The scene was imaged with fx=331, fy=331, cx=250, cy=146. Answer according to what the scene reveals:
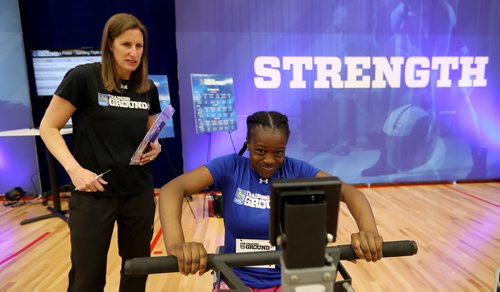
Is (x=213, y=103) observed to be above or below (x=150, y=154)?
above

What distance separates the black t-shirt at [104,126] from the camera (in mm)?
1559

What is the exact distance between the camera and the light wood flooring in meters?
2.66

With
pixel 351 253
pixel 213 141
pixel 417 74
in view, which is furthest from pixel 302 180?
pixel 417 74

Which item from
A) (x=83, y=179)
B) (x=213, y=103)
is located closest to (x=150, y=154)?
(x=83, y=179)

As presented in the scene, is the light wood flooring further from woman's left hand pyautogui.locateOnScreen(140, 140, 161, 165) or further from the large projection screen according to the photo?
woman's left hand pyautogui.locateOnScreen(140, 140, 161, 165)

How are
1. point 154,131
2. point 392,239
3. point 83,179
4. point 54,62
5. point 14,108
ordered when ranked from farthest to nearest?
point 14,108
point 54,62
point 392,239
point 154,131
point 83,179

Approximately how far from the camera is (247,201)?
1.40m

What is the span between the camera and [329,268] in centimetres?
61

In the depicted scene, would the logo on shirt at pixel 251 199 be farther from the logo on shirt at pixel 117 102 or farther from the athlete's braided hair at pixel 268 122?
the logo on shirt at pixel 117 102

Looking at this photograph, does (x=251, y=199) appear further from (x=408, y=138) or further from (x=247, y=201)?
(x=408, y=138)

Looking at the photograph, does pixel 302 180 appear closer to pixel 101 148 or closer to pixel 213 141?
pixel 101 148

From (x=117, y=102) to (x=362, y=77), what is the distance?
4282 mm

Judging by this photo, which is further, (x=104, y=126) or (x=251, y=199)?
(x=104, y=126)

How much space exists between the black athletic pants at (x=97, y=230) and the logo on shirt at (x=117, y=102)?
0.46m
